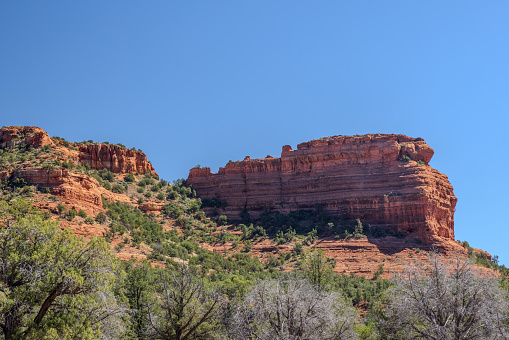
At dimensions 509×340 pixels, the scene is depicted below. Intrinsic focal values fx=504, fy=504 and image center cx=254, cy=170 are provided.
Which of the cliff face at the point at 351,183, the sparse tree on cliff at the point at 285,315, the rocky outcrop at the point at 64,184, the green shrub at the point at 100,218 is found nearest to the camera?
the sparse tree on cliff at the point at 285,315

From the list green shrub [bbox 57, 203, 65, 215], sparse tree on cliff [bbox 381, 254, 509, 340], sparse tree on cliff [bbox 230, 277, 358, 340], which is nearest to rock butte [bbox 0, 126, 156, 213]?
green shrub [bbox 57, 203, 65, 215]

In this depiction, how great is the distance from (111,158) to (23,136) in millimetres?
16595

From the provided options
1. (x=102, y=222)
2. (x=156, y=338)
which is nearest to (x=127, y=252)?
(x=102, y=222)

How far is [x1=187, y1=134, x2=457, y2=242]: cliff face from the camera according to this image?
7000 centimetres

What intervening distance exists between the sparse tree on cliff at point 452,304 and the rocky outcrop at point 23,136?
173 ft

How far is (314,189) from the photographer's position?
263 feet

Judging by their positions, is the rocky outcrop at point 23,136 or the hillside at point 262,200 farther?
the rocky outcrop at point 23,136

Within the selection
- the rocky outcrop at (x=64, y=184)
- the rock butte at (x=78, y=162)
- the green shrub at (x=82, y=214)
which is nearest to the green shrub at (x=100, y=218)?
the rocky outcrop at (x=64, y=184)

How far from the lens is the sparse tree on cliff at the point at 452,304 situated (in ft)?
66.9

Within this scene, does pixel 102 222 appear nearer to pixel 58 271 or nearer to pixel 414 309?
pixel 58 271

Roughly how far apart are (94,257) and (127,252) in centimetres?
3244

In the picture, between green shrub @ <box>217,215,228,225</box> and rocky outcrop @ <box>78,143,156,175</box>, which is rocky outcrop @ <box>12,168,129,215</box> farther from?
green shrub @ <box>217,215,228,225</box>

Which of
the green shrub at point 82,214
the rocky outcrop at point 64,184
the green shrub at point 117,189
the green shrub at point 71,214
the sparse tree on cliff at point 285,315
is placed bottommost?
→ the sparse tree on cliff at point 285,315

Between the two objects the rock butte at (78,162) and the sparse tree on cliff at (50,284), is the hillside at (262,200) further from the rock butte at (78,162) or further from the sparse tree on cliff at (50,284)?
the sparse tree on cliff at (50,284)
